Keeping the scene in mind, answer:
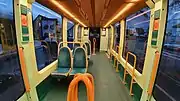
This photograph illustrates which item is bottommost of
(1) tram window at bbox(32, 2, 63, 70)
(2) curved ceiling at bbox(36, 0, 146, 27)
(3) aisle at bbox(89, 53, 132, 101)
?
(3) aisle at bbox(89, 53, 132, 101)

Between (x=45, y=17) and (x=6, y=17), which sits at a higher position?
(x=45, y=17)

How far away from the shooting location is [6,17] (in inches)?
95.2

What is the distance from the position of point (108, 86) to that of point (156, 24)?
281cm

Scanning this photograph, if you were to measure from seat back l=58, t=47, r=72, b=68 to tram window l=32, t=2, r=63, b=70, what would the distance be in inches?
13.4

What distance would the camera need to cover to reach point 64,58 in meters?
4.97

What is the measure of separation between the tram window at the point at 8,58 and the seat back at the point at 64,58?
1931mm

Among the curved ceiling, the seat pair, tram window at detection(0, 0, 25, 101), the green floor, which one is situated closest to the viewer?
tram window at detection(0, 0, 25, 101)

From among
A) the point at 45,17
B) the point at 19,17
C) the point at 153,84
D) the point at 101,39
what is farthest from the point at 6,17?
the point at 101,39

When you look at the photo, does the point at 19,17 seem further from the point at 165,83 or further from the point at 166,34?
the point at 165,83

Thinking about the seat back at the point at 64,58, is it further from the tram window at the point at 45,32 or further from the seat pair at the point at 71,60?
the tram window at the point at 45,32

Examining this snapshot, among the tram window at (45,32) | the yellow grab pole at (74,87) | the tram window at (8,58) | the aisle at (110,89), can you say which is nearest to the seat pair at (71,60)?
the tram window at (45,32)

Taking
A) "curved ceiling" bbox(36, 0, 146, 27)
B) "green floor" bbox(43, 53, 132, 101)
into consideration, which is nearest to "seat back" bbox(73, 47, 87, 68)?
"green floor" bbox(43, 53, 132, 101)

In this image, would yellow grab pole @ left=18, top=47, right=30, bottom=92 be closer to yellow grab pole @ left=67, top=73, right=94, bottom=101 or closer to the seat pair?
yellow grab pole @ left=67, top=73, right=94, bottom=101

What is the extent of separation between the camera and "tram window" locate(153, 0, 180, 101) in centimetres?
228
